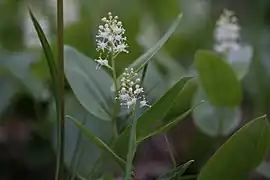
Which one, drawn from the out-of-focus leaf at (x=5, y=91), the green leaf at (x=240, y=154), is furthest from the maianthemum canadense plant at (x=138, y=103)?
the out-of-focus leaf at (x=5, y=91)

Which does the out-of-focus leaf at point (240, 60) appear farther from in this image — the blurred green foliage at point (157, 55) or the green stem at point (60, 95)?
the green stem at point (60, 95)

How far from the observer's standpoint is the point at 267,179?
579 mm

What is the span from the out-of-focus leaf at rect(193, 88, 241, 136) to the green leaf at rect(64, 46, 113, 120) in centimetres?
9

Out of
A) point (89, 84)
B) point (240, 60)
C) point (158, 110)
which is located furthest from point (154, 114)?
point (240, 60)

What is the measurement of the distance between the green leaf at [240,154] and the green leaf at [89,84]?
11 cm

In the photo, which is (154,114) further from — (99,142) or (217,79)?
(217,79)

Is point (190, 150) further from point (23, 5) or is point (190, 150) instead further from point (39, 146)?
point (23, 5)

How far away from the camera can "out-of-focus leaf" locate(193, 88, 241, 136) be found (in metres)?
0.56

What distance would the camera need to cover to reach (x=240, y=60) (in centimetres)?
63

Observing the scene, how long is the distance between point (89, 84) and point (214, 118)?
4.9 inches

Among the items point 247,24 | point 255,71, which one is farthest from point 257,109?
point 247,24

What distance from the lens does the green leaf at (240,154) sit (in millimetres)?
390

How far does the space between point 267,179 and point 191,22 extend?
18.1 inches

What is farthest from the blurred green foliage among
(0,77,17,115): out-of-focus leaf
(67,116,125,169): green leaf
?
(67,116,125,169): green leaf
